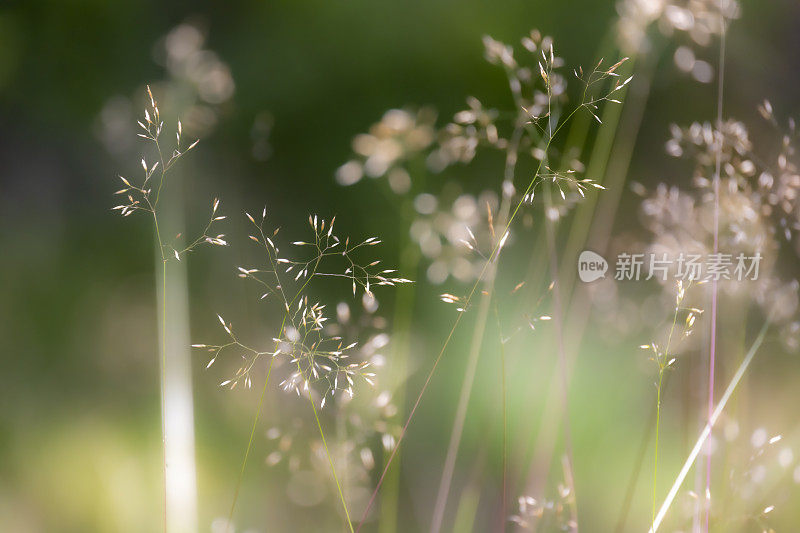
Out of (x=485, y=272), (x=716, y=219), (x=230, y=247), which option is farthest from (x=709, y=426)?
(x=230, y=247)

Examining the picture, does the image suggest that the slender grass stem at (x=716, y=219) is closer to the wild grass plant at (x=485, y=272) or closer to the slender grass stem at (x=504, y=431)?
the wild grass plant at (x=485, y=272)

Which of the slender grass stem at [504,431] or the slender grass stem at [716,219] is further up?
the slender grass stem at [716,219]

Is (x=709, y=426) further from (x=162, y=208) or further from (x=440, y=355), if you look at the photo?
(x=162, y=208)

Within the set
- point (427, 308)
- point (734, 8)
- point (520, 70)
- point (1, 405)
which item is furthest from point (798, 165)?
point (1, 405)

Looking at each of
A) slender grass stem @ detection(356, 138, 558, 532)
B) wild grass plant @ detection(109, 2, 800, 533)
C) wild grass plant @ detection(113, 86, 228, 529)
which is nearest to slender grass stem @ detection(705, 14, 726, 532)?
wild grass plant @ detection(109, 2, 800, 533)

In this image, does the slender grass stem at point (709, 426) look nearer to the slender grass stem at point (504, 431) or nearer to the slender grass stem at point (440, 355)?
the slender grass stem at point (504, 431)

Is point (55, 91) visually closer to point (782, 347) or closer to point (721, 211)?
point (721, 211)

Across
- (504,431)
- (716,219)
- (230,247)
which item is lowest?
(504,431)

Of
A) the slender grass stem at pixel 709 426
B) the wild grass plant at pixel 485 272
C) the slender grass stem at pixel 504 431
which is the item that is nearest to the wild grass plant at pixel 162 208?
the wild grass plant at pixel 485 272
